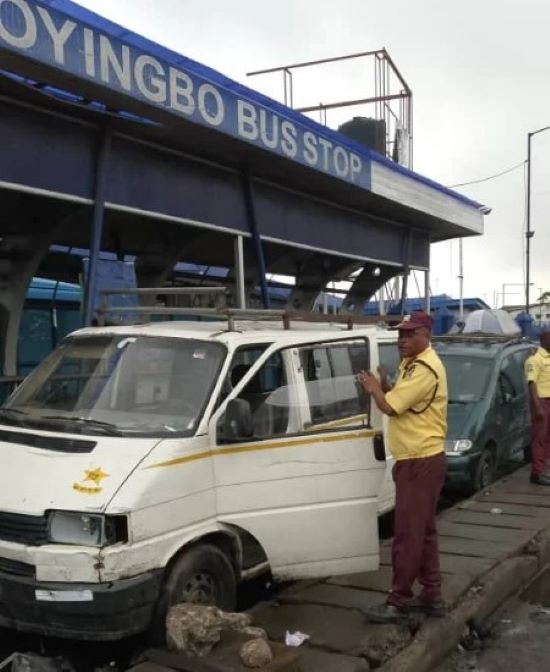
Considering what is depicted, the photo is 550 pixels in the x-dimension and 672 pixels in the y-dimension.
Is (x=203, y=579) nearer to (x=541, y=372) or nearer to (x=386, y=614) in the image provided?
(x=386, y=614)

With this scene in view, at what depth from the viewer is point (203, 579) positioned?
4184 mm

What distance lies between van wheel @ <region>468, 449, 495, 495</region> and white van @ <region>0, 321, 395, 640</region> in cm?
341

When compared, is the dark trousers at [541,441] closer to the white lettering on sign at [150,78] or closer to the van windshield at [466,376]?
the van windshield at [466,376]

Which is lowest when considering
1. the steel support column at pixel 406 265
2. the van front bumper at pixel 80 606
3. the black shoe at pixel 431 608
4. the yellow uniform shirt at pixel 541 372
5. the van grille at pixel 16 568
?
the black shoe at pixel 431 608

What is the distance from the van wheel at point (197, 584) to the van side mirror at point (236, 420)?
0.64 m

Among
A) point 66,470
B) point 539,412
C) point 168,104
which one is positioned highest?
point 168,104

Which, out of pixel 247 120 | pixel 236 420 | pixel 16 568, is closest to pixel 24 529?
pixel 16 568

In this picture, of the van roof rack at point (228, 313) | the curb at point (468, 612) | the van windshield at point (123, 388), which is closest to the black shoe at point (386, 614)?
the curb at point (468, 612)

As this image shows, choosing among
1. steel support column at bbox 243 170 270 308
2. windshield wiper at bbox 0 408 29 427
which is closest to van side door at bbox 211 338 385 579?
windshield wiper at bbox 0 408 29 427

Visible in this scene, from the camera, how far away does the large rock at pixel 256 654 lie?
11.7 ft

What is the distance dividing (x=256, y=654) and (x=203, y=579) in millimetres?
691

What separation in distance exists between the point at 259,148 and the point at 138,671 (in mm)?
6228

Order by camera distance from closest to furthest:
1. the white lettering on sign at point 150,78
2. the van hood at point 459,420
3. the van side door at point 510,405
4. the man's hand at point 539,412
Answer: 1. the white lettering on sign at point 150,78
2. the van hood at point 459,420
3. the man's hand at point 539,412
4. the van side door at point 510,405

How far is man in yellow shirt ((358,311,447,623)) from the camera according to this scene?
4328 millimetres
